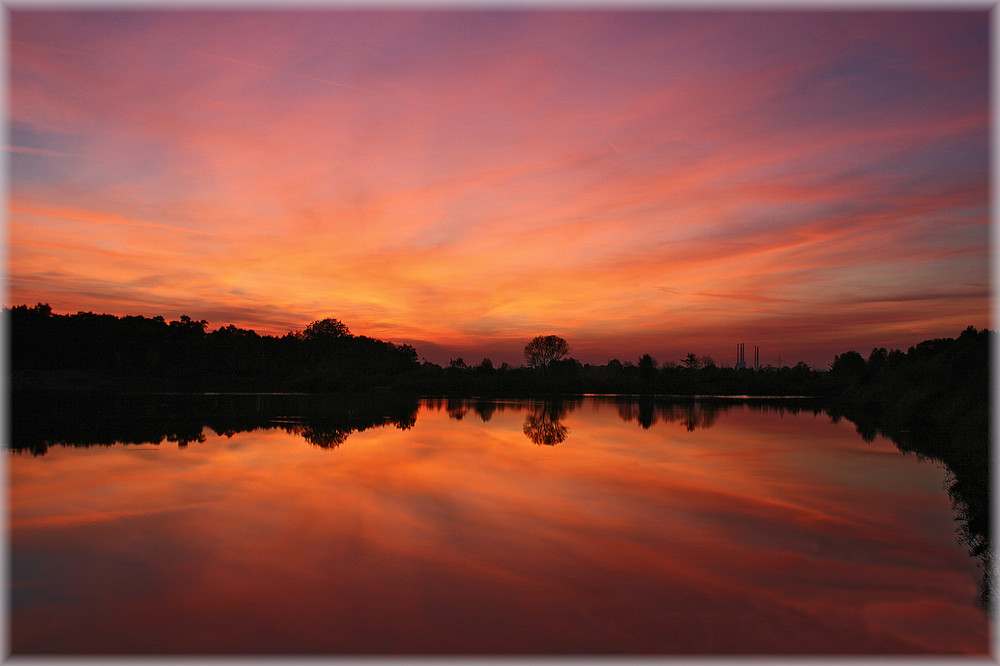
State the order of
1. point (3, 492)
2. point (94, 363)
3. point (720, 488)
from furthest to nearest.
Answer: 1. point (94, 363)
2. point (720, 488)
3. point (3, 492)

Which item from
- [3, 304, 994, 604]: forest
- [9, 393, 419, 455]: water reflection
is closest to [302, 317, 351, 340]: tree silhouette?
[3, 304, 994, 604]: forest

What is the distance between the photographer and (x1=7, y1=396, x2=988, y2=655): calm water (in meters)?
6.20

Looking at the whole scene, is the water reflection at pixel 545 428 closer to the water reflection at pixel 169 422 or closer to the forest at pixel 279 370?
the water reflection at pixel 169 422

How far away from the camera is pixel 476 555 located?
838 centimetres

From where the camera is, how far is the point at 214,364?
76.6 meters

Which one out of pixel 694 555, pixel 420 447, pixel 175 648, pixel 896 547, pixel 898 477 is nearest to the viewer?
pixel 175 648

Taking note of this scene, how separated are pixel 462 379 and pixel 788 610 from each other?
61868mm

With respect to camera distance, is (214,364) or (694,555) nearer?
(694,555)

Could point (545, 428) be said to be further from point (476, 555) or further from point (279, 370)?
point (279, 370)

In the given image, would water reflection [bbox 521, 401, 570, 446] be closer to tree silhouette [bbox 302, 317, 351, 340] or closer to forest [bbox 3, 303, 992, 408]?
forest [bbox 3, 303, 992, 408]

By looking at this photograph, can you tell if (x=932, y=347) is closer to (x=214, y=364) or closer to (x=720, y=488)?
(x=720, y=488)

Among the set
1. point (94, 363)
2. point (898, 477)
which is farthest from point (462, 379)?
point (898, 477)

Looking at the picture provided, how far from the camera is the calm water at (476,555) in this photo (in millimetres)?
6199

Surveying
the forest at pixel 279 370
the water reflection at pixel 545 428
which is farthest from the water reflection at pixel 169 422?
the forest at pixel 279 370
